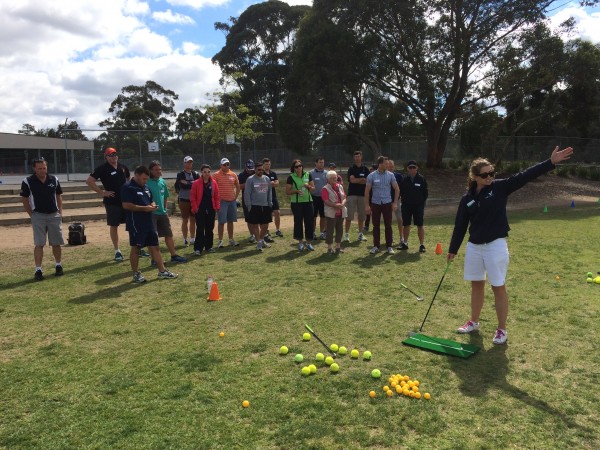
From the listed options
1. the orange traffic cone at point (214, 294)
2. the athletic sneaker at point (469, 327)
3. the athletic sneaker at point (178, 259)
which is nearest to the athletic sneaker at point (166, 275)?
the athletic sneaker at point (178, 259)

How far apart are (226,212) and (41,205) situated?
3.81 metres

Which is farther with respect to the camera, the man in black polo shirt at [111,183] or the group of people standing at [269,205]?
the man in black polo shirt at [111,183]

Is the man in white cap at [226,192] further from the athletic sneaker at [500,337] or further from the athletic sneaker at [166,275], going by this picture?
the athletic sneaker at [500,337]

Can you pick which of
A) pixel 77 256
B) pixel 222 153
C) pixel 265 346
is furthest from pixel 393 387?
pixel 222 153

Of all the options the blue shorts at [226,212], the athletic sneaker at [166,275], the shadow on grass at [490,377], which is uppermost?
the blue shorts at [226,212]

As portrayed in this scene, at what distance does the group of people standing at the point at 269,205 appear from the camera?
4836 millimetres

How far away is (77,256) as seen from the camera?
9.84m

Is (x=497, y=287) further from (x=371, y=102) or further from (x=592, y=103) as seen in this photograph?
(x=592, y=103)

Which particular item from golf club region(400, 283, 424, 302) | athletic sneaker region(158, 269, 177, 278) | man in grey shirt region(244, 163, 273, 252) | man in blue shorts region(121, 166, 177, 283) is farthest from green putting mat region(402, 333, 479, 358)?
man in grey shirt region(244, 163, 273, 252)

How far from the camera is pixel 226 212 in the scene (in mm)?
10391

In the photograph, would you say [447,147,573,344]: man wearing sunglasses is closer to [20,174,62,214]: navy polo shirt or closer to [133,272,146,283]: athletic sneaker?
[133,272,146,283]: athletic sneaker

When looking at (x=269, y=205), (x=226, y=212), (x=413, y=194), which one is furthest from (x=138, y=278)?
(x=413, y=194)

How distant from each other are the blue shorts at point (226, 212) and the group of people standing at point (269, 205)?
2 centimetres

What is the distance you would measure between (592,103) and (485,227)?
32.9 meters
